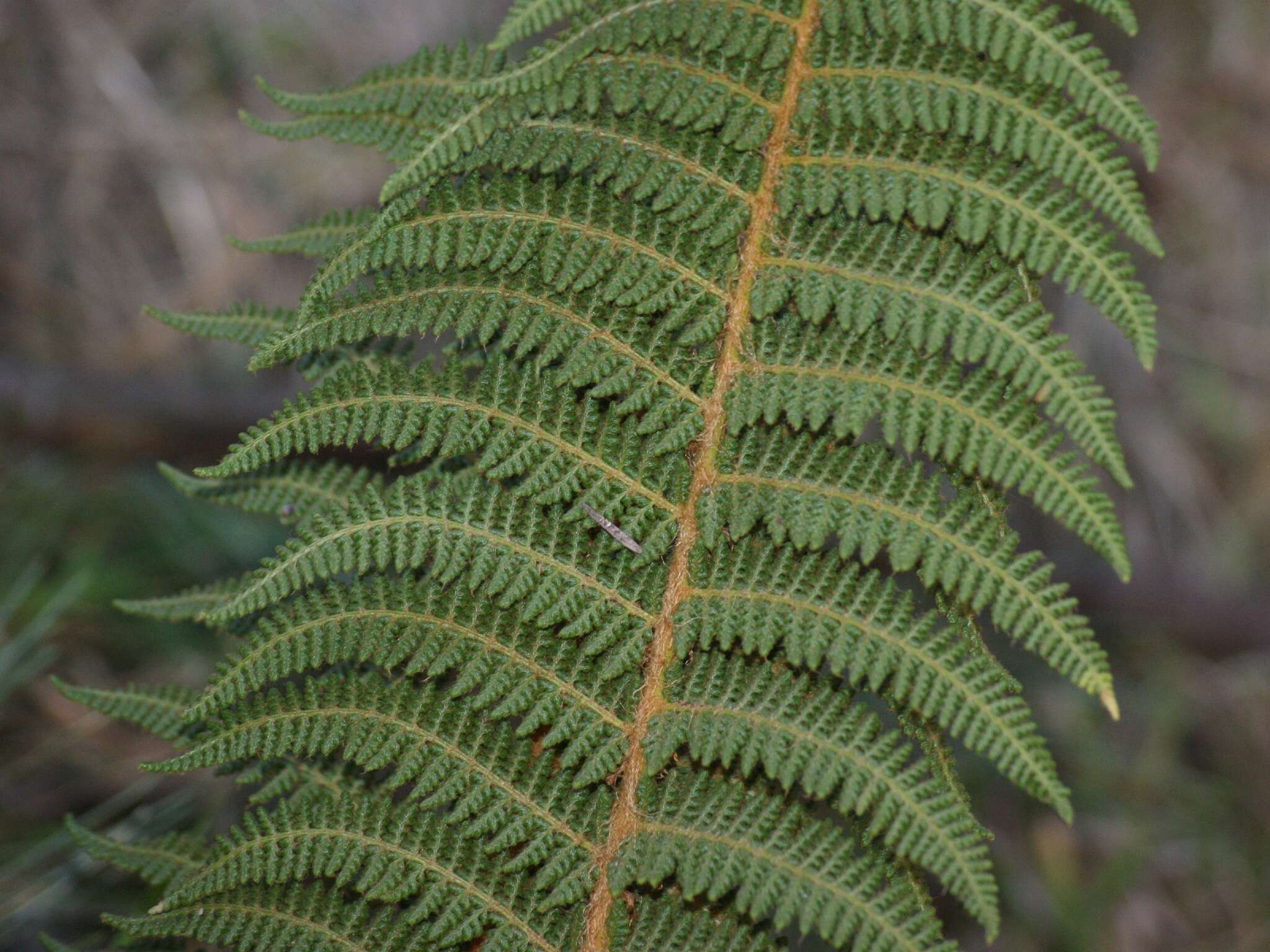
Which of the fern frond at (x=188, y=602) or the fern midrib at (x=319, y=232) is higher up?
the fern midrib at (x=319, y=232)

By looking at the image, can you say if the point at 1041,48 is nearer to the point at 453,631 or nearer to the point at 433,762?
the point at 453,631

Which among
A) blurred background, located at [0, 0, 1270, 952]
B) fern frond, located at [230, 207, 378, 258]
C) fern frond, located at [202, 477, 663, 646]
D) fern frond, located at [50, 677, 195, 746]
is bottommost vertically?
fern frond, located at [50, 677, 195, 746]

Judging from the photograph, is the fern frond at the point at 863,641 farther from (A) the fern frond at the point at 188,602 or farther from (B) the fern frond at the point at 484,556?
(A) the fern frond at the point at 188,602

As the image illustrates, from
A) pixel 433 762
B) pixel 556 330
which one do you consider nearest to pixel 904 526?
pixel 556 330

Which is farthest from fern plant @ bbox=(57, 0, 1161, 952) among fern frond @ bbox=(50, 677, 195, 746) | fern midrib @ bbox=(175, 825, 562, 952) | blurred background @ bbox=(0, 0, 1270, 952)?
blurred background @ bbox=(0, 0, 1270, 952)

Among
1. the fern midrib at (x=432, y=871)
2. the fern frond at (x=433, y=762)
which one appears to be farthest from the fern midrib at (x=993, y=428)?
the fern midrib at (x=432, y=871)

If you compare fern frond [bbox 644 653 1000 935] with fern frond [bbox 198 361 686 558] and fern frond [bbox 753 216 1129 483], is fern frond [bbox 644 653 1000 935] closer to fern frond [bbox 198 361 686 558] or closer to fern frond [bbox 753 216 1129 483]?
fern frond [bbox 198 361 686 558]
